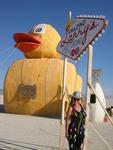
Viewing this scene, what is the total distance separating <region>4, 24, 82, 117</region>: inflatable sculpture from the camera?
21188mm

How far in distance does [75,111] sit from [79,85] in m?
14.7

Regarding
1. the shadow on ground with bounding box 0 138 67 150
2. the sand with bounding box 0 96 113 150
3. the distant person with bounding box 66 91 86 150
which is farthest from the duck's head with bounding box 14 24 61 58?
the distant person with bounding box 66 91 86 150

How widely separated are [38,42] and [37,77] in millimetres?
1942

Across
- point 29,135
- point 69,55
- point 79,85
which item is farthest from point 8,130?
point 79,85

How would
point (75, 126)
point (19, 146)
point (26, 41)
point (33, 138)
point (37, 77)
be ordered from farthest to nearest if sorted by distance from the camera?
point (26, 41) → point (37, 77) → point (33, 138) → point (19, 146) → point (75, 126)

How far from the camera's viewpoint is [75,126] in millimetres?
8352

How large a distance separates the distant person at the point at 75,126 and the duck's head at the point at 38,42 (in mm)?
13620

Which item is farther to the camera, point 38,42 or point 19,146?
point 38,42

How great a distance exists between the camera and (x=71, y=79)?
21562 millimetres

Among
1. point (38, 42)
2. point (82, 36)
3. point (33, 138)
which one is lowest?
point (33, 138)

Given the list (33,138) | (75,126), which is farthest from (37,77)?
(75,126)

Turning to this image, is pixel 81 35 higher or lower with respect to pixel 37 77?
higher

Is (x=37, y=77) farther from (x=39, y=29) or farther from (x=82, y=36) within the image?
(x=82, y=36)

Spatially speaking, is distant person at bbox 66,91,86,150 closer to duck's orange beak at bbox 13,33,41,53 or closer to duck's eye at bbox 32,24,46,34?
duck's orange beak at bbox 13,33,41,53
